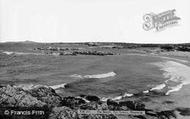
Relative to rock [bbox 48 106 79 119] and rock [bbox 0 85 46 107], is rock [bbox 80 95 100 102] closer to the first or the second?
rock [bbox 48 106 79 119]

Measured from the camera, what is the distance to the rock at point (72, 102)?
14.0 feet

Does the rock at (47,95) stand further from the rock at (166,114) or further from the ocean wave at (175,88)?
the ocean wave at (175,88)

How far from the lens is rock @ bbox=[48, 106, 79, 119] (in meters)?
4.09

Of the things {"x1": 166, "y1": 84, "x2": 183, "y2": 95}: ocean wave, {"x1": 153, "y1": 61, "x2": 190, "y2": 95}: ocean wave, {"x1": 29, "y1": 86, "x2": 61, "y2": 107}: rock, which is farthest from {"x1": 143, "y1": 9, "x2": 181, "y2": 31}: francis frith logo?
{"x1": 29, "y1": 86, "x2": 61, "y2": 107}: rock

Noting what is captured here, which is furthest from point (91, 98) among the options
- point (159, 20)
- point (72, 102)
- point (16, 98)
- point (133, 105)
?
point (159, 20)

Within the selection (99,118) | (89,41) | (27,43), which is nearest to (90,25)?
(89,41)

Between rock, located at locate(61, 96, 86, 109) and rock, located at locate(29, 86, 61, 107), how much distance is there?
9 cm

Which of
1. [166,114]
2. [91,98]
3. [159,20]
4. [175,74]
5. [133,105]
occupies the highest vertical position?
[159,20]

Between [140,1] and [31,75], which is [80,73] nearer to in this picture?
[31,75]

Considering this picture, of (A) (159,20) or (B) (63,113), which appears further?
(A) (159,20)

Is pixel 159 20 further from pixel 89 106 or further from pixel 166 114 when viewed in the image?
pixel 89 106

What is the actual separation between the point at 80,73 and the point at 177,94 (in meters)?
1.80

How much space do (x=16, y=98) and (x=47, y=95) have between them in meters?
0.49

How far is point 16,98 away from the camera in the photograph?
4176 mm
